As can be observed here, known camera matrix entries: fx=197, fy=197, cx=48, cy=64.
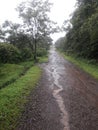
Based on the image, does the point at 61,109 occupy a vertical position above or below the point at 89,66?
above

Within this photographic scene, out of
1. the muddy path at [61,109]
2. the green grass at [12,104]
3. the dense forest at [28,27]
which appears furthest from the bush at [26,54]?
the muddy path at [61,109]

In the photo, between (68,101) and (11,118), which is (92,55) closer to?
(68,101)

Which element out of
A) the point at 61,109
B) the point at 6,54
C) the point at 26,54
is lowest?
the point at 26,54

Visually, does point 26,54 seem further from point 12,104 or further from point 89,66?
point 12,104

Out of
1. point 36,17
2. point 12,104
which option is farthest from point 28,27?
point 12,104

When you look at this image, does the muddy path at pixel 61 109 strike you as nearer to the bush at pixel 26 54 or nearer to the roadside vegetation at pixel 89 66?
the roadside vegetation at pixel 89 66

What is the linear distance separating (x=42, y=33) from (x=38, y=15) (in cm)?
304

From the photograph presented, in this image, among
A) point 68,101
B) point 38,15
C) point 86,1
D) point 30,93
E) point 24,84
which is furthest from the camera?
point 38,15

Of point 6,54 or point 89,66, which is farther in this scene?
point 6,54

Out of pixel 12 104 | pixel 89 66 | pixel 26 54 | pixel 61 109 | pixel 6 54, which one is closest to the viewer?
pixel 61 109

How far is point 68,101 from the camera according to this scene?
9.23m

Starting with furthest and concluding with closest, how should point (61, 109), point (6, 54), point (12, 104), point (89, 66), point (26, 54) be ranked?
point (26, 54)
point (6, 54)
point (89, 66)
point (12, 104)
point (61, 109)

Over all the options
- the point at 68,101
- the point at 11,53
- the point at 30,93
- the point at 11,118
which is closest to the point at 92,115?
the point at 68,101

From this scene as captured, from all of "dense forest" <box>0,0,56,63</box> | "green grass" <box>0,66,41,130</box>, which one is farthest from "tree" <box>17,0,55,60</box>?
"green grass" <box>0,66,41,130</box>
